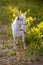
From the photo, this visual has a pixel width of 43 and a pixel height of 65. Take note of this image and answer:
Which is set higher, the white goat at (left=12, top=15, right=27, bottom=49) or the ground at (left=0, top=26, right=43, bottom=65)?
the white goat at (left=12, top=15, right=27, bottom=49)

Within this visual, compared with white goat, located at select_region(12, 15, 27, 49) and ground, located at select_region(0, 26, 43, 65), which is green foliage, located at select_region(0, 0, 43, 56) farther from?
white goat, located at select_region(12, 15, 27, 49)

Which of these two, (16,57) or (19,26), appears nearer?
(16,57)

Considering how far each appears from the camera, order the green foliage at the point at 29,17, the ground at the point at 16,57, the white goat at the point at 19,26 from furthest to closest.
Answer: the green foliage at the point at 29,17
the white goat at the point at 19,26
the ground at the point at 16,57

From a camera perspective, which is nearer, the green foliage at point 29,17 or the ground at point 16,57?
the ground at point 16,57

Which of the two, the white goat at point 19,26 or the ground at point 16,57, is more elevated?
the white goat at point 19,26

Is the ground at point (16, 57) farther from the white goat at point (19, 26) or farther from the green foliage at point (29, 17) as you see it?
the white goat at point (19, 26)

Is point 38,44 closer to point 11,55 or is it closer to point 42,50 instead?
point 42,50

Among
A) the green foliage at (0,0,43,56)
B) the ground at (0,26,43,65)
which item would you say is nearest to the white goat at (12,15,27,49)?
the ground at (0,26,43,65)

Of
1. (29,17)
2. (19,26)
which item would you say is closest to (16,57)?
(19,26)

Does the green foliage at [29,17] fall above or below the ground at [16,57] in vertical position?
above

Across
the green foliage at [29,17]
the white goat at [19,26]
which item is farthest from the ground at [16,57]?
the white goat at [19,26]

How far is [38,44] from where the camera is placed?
6738mm

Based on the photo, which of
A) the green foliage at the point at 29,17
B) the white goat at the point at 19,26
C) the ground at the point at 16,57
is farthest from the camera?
the green foliage at the point at 29,17

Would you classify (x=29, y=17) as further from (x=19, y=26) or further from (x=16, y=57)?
(x=16, y=57)
